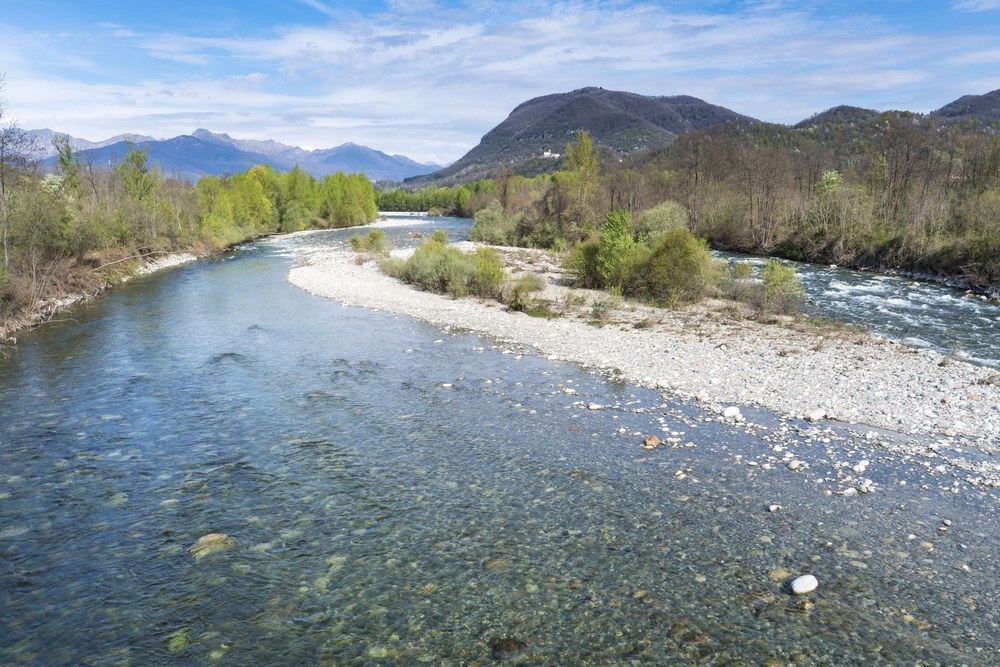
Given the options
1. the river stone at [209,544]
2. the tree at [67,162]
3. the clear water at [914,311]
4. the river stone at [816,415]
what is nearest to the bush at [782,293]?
the clear water at [914,311]

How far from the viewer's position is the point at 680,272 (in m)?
24.1

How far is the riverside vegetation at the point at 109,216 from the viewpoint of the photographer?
22641mm

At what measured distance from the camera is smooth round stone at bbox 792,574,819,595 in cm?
667

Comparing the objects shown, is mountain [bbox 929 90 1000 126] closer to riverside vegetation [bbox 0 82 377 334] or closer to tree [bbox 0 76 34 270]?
riverside vegetation [bbox 0 82 377 334]

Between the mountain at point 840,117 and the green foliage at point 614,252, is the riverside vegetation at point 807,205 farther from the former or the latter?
the mountain at point 840,117

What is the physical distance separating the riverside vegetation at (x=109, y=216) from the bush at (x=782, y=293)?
2702 cm

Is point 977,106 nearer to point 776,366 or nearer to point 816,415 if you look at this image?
point 776,366

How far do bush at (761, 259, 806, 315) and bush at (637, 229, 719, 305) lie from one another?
2.49 metres

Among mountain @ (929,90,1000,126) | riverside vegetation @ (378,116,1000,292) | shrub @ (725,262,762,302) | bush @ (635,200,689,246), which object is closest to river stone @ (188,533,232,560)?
shrub @ (725,262,762,302)

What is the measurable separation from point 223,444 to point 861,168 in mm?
60618

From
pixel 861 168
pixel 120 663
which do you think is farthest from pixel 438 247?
pixel 861 168

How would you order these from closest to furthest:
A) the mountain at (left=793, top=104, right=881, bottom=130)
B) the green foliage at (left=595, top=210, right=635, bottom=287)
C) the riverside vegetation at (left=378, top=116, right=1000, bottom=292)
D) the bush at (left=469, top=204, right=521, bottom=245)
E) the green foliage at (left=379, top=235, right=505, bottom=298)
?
the green foliage at (left=595, top=210, right=635, bottom=287) → the green foliage at (left=379, top=235, right=505, bottom=298) → the riverside vegetation at (left=378, top=116, right=1000, bottom=292) → the bush at (left=469, top=204, right=521, bottom=245) → the mountain at (left=793, top=104, right=881, bottom=130)

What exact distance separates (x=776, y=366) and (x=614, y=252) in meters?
12.6

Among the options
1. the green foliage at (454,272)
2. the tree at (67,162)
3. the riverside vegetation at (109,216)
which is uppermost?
the tree at (67,162)
